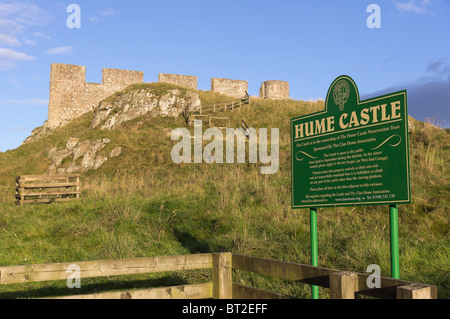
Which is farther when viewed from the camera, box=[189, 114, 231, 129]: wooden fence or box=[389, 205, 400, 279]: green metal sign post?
box=[189, 114, 231, 129]: wooden fence

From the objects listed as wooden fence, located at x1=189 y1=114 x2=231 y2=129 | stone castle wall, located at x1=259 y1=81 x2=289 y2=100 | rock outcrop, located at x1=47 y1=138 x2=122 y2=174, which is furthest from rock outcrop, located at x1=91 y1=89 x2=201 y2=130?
stone castle wall, located at x1=259 y1=81 x2=289 y2=100

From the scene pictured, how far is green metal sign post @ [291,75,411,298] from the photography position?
4.37m

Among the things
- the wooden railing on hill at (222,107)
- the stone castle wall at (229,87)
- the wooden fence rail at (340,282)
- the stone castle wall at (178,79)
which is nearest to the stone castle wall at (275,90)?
the stone castle wall at (229,87)

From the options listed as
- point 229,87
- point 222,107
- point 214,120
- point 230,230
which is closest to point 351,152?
point 230,230

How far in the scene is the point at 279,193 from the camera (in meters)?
11.6

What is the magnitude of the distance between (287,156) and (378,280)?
16217 millimetres

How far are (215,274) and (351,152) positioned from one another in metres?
2.24

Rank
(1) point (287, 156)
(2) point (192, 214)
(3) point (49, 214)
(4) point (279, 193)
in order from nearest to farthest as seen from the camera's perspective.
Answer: (2) point (192, 214), (4) point (279, 193), (3) point (49, 214), (1) point (287, 156)

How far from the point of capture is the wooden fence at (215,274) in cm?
346

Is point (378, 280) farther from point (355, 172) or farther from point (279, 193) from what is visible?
point (279, 193)

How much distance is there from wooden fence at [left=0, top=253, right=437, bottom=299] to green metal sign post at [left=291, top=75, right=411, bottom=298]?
1.12 meters

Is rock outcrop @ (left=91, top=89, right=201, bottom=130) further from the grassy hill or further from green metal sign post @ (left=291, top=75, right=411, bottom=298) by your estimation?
green metal sign post @ (left=291, top=75, right=411, bottom=298)

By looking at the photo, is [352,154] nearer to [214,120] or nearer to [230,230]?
[230,230]
